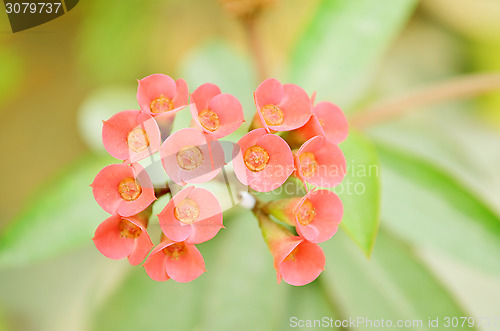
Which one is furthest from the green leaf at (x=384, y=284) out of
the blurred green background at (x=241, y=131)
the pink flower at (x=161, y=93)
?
the pink flower at (x=161, y=93)

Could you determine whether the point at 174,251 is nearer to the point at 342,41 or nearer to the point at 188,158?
the point at 188,158

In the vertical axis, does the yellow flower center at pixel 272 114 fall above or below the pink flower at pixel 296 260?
above

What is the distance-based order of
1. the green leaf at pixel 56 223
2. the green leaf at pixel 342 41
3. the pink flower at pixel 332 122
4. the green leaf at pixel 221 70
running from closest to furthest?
the pink flower at pixel 332 122 → the green leaf at pixel 56 223 → the green leaf at pixel 342 41 → the green leaf at pixel 221 70

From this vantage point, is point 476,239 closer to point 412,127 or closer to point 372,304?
point 372,304

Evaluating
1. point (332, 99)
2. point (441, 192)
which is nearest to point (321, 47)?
point (332, 99)

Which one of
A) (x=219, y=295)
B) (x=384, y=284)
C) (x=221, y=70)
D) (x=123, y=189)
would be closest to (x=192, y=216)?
(x=123, y=189)

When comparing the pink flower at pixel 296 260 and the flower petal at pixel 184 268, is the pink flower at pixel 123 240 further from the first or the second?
the pink flower at pixel 296 260

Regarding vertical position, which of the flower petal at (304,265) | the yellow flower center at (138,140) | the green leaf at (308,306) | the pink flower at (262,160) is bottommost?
the green leaf at (308,306)

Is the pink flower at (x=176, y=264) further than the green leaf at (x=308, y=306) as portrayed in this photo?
No
